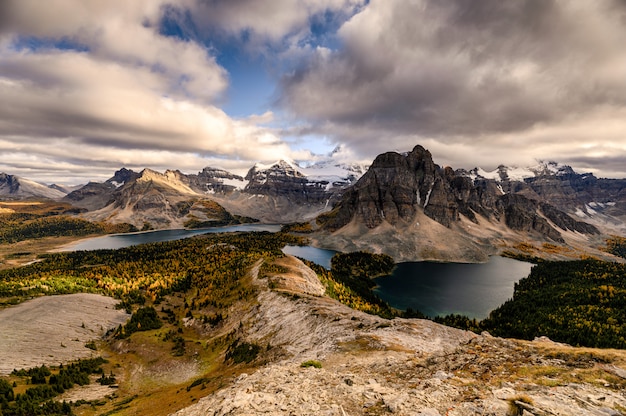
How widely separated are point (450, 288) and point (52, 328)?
509ft

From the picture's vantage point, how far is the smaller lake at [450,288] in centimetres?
11875

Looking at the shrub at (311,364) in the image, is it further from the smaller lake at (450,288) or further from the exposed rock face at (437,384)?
the smaller lake at (450,288)

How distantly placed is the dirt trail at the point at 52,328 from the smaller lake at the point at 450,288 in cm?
10499

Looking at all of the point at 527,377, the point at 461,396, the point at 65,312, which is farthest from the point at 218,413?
the point at 65,312

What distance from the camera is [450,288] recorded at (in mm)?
144625

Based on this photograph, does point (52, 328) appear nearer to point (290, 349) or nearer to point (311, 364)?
point (290, 349)

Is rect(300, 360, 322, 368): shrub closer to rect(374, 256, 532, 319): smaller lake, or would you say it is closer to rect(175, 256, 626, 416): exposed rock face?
rect(175, 256, 626, 416): exposed rock face

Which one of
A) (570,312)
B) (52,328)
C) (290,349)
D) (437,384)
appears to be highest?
(437,384)

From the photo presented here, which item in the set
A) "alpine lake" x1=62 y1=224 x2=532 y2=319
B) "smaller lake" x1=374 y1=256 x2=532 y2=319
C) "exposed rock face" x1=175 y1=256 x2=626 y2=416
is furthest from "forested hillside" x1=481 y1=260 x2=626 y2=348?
"exposed rock face" x1=175 y1=256 x2=626 y2=416

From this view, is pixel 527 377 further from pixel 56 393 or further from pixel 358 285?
pixel 358 285

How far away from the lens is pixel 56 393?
126 ft

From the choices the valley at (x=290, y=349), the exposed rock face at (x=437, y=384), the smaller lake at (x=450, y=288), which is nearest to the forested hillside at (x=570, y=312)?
the valley at (x=290, y=349)

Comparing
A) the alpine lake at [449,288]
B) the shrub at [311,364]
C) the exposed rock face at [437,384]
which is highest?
the exposed rock face at [437,384]

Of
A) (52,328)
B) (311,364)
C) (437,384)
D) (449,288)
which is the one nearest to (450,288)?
(449,288)
